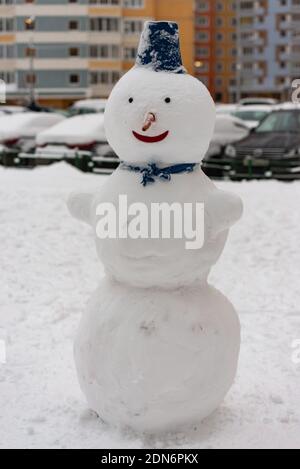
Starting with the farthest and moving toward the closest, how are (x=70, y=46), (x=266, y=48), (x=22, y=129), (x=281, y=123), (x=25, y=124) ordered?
(x=266, y=48) < (x=70, y=46) < (x=25, y=124) < (x=22, y=129) < (x=281, y=123)

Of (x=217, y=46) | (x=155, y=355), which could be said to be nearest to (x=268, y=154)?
(x=155, y=355)

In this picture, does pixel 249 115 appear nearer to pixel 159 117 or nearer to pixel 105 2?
pixel 159 117

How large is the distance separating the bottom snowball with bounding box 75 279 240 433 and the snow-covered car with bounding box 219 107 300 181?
37.7 feet

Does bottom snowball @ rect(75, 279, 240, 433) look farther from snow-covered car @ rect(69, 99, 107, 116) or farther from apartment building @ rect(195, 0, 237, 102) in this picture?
apartment building @ rect(195, 0, 237, 102)

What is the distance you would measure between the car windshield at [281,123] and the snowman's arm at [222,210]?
1300 cm

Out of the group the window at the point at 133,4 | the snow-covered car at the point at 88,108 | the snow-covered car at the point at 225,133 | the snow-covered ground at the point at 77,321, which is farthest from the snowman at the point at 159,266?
the window at the point at 133,4

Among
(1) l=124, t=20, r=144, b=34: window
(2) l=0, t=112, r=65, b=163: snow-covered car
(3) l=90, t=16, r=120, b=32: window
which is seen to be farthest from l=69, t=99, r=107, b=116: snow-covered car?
(1) l=124, t=20, r=144, b=34: window

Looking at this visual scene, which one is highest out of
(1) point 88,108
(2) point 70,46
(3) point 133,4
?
(3) point 133,4

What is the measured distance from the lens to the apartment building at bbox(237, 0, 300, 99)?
67125 mm

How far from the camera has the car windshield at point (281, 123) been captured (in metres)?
17.6

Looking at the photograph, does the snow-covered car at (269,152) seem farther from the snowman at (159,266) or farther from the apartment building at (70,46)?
the apartment building at (70,46)

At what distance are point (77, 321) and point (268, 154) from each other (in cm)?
986

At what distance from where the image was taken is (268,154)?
16.8 meters

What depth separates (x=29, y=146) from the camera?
21.2 meters
